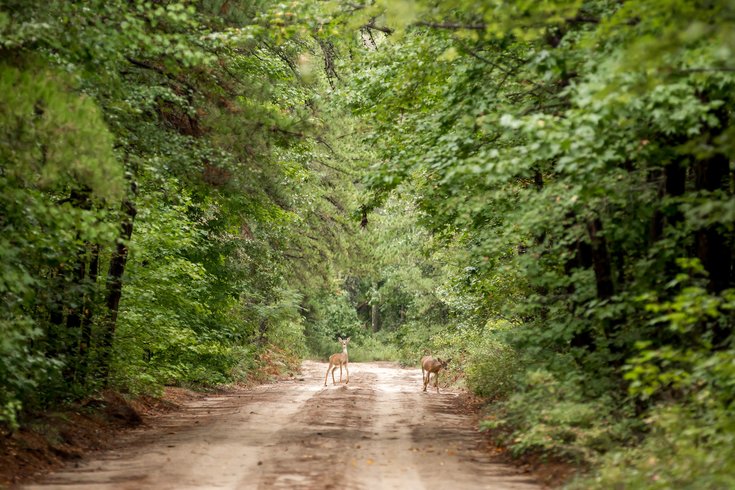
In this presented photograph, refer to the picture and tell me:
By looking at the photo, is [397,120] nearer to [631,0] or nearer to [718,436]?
[631,0]

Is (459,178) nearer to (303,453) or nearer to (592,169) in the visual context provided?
(592,169)

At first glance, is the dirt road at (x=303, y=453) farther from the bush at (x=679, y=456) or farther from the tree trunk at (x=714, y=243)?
the tree trunk at (x=714, y=243)

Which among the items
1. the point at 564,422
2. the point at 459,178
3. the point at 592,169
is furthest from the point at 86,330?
the point at 592,169

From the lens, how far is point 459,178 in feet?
40.7

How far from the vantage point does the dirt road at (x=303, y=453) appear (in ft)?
30.9

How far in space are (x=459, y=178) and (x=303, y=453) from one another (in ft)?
15.1

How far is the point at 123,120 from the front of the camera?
1334cm

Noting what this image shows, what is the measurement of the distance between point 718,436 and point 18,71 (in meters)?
8.24

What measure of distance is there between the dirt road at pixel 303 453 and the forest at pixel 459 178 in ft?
3.53

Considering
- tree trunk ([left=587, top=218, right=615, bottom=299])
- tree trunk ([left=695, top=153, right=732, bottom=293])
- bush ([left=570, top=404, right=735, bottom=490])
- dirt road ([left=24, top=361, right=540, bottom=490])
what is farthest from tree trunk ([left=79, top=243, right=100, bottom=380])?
tree trunk ([left=695, top=153, right=732, bottom=293])

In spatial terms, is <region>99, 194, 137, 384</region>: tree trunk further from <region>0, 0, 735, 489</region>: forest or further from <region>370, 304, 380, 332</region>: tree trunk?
<region>370, 304, 380, 332</region>: tree trunk

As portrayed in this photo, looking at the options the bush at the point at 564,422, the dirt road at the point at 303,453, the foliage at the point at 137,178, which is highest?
the foliage at the point at 137,178

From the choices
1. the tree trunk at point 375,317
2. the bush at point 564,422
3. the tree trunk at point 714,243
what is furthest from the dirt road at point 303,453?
the tree trunk at point 375,317

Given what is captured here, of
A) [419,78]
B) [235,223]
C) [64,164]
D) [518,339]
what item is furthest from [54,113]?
[235,223]
